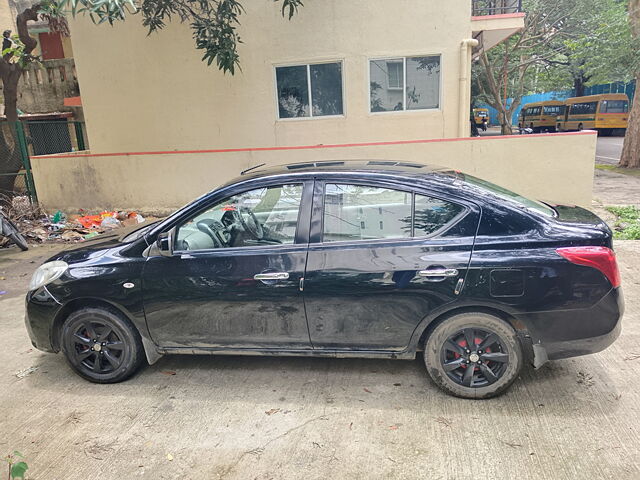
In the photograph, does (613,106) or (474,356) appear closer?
(474,356)

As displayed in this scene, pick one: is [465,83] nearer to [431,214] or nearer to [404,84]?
[404,84]

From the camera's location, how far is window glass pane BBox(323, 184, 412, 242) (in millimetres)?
3305

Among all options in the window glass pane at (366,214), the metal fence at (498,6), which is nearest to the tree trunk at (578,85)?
the metal fence at (498,6)

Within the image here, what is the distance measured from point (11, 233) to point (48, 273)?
5.28m

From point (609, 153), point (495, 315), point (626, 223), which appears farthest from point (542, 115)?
point (495, 315)

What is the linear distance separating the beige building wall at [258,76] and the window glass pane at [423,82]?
0.56ft

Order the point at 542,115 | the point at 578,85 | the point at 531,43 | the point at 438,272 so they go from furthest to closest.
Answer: the point at 542,115 → the point at 578,85 → the point at 531,43 → the point at 438,272

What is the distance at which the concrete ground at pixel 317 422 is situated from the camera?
8.91ft

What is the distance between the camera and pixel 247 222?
364 cm

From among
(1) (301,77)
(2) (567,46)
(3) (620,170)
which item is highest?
(2) (567,46)

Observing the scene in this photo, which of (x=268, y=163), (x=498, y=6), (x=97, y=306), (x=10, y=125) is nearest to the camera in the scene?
(x=97, y=306)

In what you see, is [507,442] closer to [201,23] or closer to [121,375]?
[121,375]

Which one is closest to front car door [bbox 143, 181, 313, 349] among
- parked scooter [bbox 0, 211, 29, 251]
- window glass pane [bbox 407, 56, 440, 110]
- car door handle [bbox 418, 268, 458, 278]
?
car door handle [bbox 418, 268, 458, 278]

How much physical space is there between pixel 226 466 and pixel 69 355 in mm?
1729
